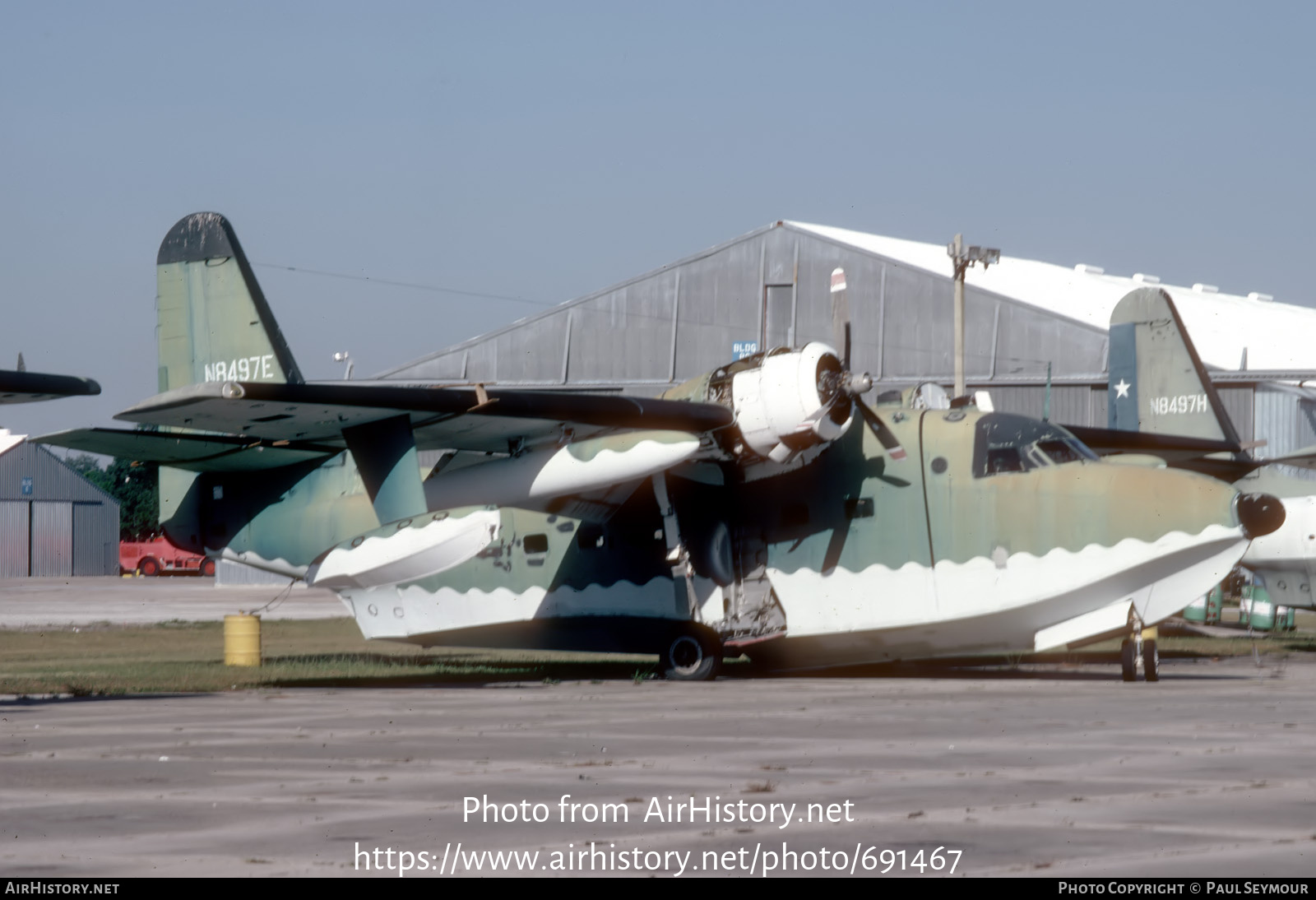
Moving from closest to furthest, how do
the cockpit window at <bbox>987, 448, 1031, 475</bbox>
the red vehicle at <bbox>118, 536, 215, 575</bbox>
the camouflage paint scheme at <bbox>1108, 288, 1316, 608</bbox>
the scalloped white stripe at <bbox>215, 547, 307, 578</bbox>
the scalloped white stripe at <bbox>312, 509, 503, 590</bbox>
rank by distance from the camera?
the scalloped white stripe at <bbox>312, 509, 503, 590</bbox> < the cockpit window at <bbox>987, 448, 1031, 475</bbox> < the scalloped white stripe at <bbox>215, 547, 307, 578</bbox> < the camouflage paint scheme at <bbox>1108, 288, 1316, 608</bbox> < the red vehicle at <bbox>118, 536, 215, 575</bbox>

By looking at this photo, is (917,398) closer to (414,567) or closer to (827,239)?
(414,567)

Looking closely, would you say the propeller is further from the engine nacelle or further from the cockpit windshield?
the cockpit windshield

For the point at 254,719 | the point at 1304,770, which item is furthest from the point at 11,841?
the point at 1304,770

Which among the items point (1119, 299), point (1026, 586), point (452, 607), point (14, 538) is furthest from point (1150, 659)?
point (14, 538)

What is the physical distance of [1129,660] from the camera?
57.0ft

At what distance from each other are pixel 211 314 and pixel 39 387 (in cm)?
677

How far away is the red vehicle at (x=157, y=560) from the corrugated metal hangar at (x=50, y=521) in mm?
2653

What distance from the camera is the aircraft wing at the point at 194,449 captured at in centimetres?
1878

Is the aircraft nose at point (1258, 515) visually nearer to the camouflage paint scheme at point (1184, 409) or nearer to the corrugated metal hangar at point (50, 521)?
the camouflage paint scheme at point (1184, 409)

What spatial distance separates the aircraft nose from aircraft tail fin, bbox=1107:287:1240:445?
11.2 m

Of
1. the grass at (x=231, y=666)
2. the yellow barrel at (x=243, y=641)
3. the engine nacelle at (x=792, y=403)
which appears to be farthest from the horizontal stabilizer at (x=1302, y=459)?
the yellow barrel at (x=243, y=641)

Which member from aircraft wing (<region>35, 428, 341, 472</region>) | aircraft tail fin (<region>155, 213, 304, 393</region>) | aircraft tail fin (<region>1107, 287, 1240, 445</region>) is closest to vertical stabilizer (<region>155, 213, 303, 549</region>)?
aircraft tail fin (<region>155, 213, 304, 393</region>)

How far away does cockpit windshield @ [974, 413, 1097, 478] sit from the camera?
57.7 feet
